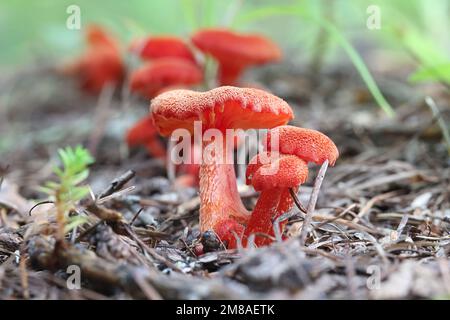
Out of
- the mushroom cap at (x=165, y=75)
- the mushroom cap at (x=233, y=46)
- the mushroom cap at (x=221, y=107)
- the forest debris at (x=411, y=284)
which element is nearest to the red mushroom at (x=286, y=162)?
the mushroom cap at (x=221, y=107)

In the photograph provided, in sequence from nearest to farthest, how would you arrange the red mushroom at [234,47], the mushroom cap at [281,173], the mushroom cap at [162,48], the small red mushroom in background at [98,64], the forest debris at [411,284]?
Result: the forest debris at [411,284]
the mushroom cap at [281,173]
the red mushroom at [234,47]
the mushroom cap at [162,48]
the small red mushroom in background at [98,64]

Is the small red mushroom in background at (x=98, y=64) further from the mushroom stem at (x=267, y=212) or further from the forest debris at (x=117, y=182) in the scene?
the mushroom stem at (x=267, y=212)

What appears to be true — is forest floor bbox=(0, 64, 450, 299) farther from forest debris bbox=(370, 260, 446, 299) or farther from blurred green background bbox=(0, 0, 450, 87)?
blurred green background bbox=(0, 0, 450, 87)

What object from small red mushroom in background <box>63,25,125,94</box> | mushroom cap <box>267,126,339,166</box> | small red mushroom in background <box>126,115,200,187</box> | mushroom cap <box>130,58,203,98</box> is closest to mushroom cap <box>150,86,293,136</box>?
mushroom cap <box>267,126,339,166</box>

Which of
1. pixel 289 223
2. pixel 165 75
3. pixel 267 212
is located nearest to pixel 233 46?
pixel 165 75

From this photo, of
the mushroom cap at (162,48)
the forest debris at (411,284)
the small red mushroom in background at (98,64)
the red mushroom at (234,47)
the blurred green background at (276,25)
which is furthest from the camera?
the small red mushroom in background at (98,64)

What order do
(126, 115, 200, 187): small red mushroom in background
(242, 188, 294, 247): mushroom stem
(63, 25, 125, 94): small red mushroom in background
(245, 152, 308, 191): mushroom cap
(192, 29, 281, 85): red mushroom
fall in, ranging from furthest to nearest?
(63, 25, 125, 94): small red mushroom in background, (192, 29, 281, 85): red mushroom, (126, 115, 200, 187): small red mushroom in background, (242, 188, 294, 247): mushroom stem, (245, 152, 308, 191): mushroom cap

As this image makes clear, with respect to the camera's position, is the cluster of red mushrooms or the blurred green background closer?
the cluster of red mushrooms

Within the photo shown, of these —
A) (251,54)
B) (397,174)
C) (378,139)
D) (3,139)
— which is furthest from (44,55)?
(397,174)
